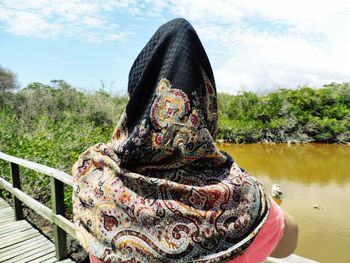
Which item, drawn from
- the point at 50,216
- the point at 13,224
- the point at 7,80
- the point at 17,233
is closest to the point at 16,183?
the point at 13,224

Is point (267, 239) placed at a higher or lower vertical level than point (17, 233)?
higher

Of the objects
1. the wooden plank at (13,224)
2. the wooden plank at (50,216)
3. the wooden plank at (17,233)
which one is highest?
the wooden plank at (50,216)

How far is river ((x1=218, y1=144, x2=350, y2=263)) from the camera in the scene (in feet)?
20.4

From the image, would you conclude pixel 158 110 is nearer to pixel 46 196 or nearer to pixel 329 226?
pixel 46 196

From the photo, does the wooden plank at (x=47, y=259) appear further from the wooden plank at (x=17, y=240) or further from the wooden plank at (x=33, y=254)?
the wooden plank at (x=17, y=240)

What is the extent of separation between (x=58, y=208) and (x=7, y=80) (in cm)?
1792

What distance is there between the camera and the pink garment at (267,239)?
729 mm

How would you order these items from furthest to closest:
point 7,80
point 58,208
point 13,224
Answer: point 7,80 → point 13,224 → point 58,208

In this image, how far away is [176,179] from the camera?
74 cm

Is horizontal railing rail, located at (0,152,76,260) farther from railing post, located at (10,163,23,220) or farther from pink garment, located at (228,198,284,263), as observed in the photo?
pink garment, located at (228,198,284,263)

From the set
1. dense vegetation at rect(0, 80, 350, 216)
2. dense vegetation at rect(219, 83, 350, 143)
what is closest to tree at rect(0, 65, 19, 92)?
dense vegetation at rect(0, 80, 350, 216)

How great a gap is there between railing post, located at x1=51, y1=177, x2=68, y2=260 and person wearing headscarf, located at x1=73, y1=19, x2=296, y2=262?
1706 mm

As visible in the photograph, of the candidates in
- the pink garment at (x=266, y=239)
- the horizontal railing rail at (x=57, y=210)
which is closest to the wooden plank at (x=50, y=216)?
the horizontal railing rail at (x=57, y=210)

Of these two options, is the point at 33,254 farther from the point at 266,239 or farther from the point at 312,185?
the point at 312,185
